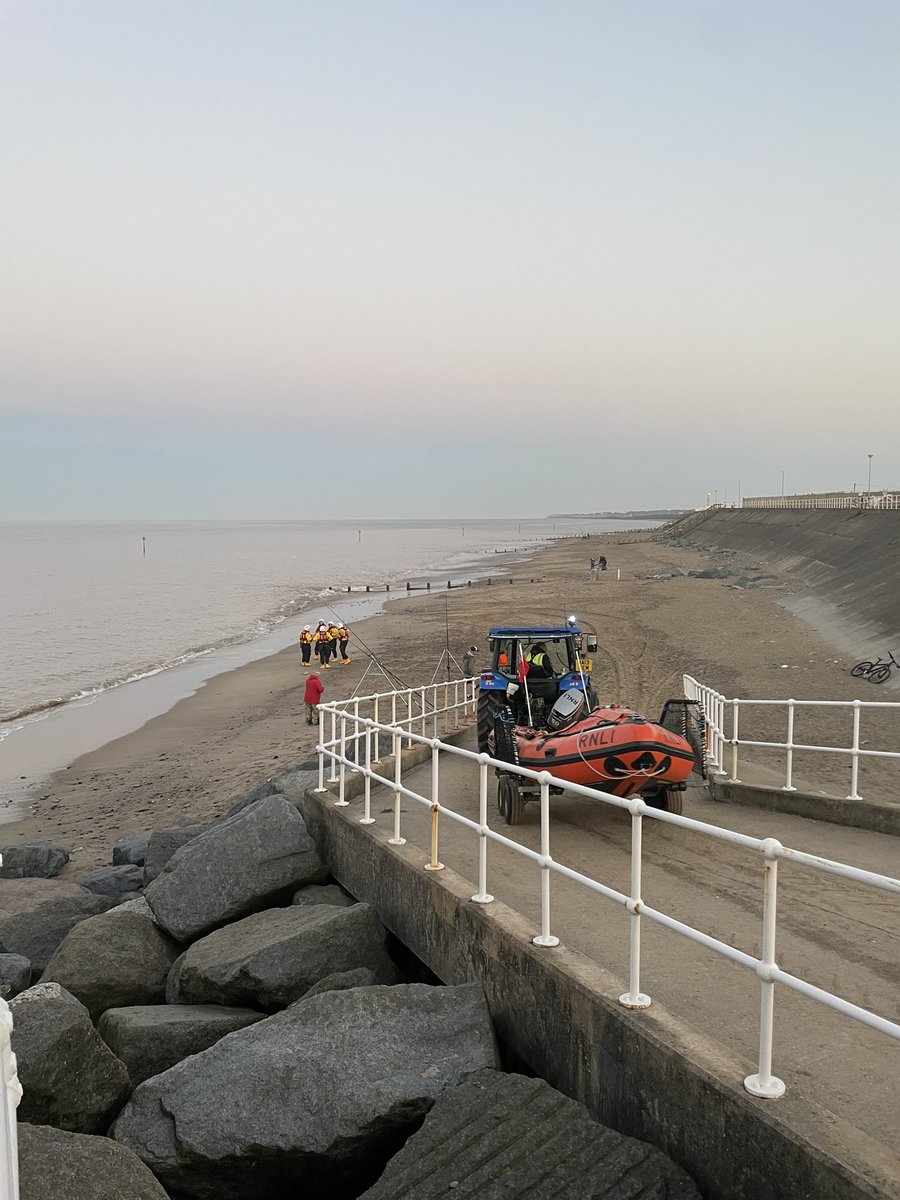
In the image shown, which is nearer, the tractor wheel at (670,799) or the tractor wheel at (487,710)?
the tractor wheel at (670,799)

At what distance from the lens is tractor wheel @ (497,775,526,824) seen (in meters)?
8.98

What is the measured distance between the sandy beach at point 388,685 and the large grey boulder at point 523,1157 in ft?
24.4

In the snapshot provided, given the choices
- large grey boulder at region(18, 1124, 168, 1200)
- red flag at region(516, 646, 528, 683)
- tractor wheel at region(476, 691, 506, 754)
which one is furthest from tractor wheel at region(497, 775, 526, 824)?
large grey boulder at region(18, 1124, 168, 1200)

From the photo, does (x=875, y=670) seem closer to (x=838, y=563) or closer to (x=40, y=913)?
(x=40, y=913)

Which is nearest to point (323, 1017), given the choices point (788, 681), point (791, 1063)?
point (791, 1063)

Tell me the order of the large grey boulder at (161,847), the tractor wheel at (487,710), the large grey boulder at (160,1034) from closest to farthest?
1. the large grey boulder at (160,1034)
2. the large grey boulder at (161,847)
3. the tractor wheel at (487,710)

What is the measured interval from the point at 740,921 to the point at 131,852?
8.05 meters

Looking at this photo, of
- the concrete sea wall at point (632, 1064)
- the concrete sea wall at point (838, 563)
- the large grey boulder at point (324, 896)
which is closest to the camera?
the concrete sea wall at point (632, 1064)

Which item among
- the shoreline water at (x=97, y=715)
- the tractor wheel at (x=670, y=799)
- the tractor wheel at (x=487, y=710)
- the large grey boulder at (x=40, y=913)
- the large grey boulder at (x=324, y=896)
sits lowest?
the shoreline water at (x=97, y=715)

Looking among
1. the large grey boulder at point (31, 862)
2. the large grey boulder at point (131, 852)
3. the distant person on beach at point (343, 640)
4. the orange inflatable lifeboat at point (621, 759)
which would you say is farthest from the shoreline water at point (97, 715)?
the orange inflatable lifeboat at point (621, 759)

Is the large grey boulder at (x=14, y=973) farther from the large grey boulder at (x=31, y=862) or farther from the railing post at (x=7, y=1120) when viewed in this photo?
the railing post at (x=7, y=1120)

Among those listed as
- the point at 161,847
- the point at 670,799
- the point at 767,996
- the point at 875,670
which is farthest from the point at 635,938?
the point at 875,670

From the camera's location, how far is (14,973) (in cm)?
741

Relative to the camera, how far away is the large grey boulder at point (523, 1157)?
3779mm
